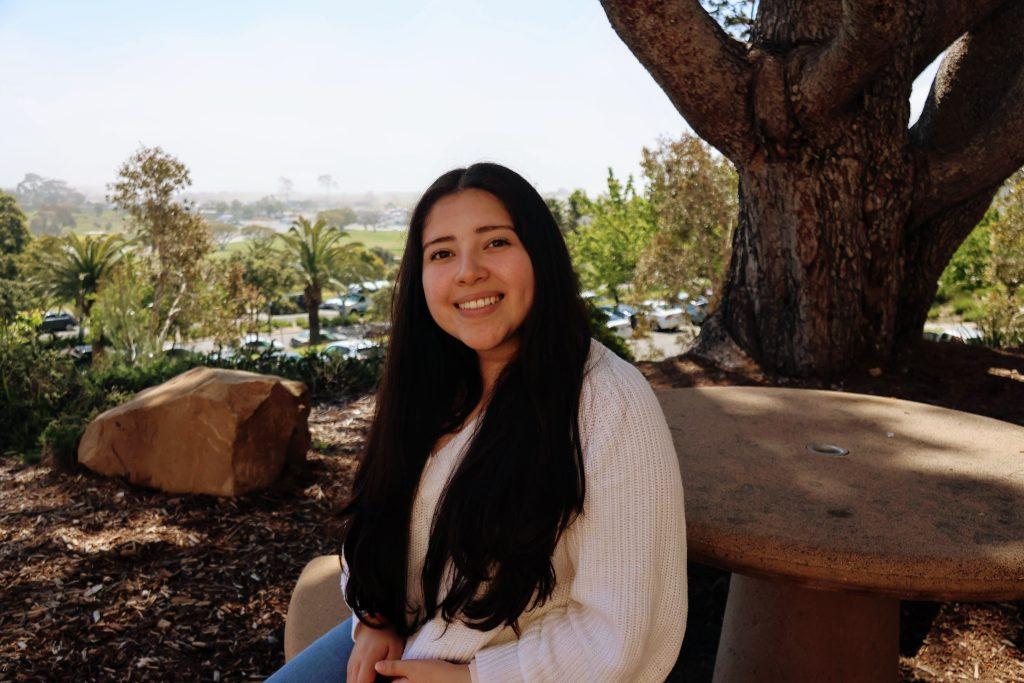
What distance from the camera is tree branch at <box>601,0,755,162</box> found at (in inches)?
139

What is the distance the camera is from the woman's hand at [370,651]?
153 centimetres

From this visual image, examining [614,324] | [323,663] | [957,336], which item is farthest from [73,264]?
[323,663]

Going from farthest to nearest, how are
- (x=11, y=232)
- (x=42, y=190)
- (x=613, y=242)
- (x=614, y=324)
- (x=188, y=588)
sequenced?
(x=42, y=190)
(x=613, y=242)
(x=11, y=232)
(x=614, y=324)
(x=188, y=588)

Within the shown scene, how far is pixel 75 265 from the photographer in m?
19.9

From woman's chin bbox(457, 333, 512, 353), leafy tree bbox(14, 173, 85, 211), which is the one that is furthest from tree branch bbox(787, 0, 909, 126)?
leafy tree bbox(14, 173, 85, 211)

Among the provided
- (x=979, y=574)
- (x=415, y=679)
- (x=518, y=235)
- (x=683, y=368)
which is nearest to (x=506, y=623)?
(x=415, y=679)

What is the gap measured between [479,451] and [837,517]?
2.68ft

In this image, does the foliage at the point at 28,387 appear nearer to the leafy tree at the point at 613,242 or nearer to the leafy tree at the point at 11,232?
the leafy tree at the point at 11,232

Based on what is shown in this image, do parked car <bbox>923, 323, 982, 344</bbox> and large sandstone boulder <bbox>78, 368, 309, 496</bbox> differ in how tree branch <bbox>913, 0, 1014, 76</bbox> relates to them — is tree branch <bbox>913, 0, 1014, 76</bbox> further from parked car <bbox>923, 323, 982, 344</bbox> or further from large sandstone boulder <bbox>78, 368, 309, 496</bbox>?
Answer: large sandstone boulder <bbox>78, 368, 309, 496</bbox>

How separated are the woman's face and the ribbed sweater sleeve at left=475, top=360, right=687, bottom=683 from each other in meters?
0.28

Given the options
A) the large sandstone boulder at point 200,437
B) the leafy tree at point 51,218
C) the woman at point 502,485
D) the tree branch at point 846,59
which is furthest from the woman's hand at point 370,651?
the leafy tree at point 51,218

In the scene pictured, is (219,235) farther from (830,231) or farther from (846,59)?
(846,59)

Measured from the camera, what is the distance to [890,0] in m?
3.11

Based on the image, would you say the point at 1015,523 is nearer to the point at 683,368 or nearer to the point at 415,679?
the point at 415,679
